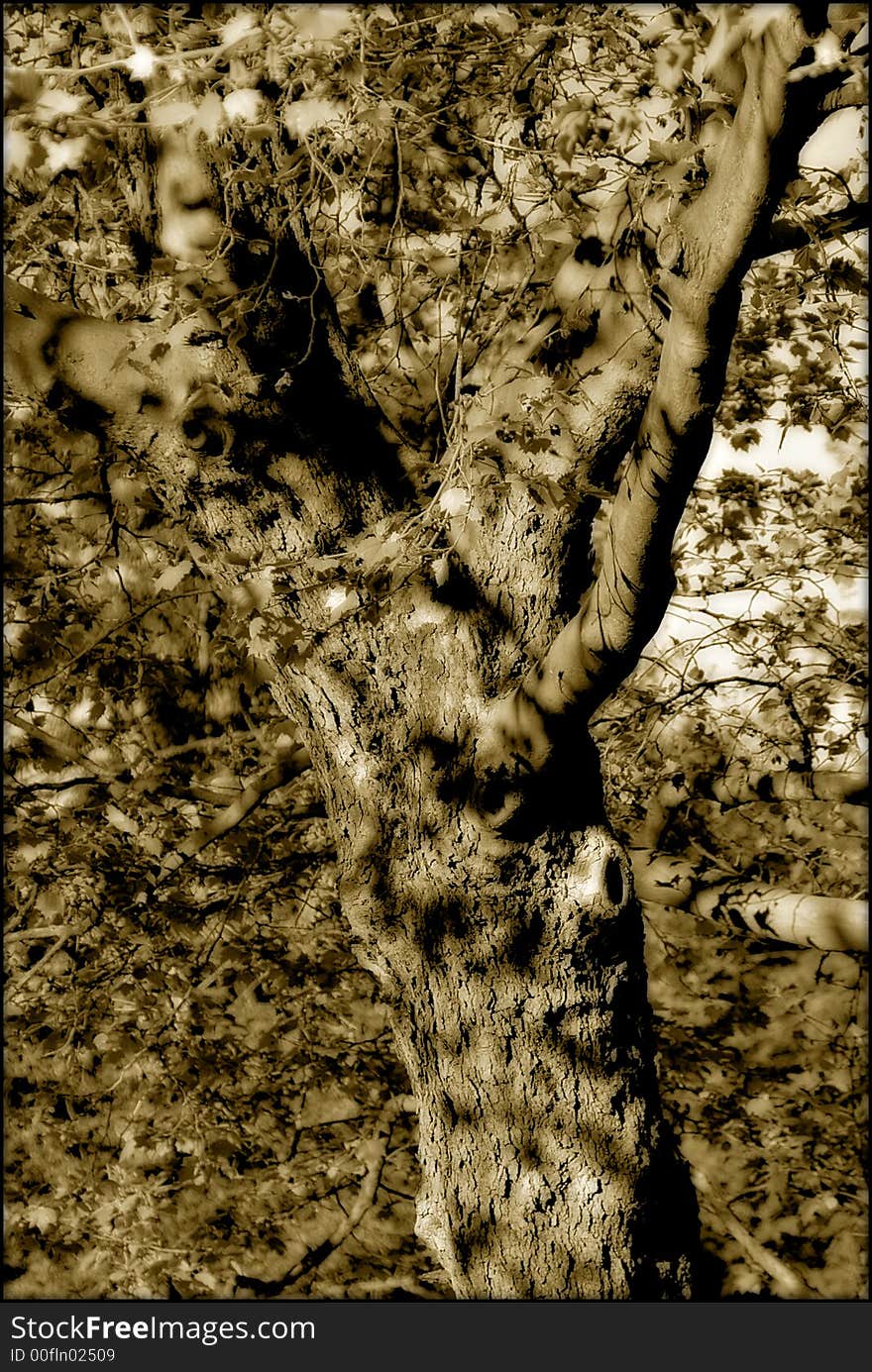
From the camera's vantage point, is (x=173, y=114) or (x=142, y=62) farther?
(x=173, y=114)

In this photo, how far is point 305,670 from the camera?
281 centimetres

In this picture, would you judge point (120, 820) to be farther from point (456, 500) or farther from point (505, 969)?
point (456, 500)

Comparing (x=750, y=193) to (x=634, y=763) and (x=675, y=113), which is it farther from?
(x=634, y=763)

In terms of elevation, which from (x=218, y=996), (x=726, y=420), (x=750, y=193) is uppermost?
(x=726, y=420)

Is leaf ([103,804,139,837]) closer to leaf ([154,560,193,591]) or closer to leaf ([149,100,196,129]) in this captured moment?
leaf ([154,560,193,591])

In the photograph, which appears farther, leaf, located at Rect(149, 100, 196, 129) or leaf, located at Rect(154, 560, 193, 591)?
leaf, located at Rect(154, 560, 193, 591)

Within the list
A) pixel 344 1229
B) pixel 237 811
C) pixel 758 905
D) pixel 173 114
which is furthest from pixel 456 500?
pixel 344 1229

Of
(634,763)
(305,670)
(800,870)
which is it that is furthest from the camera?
(634,763)

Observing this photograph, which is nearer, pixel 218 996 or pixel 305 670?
pixel 305 670

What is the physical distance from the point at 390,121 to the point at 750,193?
56.9 inches

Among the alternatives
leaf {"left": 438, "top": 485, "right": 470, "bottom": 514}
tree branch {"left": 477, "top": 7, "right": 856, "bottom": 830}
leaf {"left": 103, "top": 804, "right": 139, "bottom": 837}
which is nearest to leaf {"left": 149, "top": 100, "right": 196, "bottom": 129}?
leaf {"left": 438, "top": 485, "right": 470, "bottom": 514}

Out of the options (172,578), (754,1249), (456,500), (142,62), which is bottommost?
(754,1249)

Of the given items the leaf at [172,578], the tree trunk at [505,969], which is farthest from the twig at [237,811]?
the tree trunk at [505,969]

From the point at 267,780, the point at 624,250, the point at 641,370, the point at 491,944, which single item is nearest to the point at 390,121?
the point at 624,250
